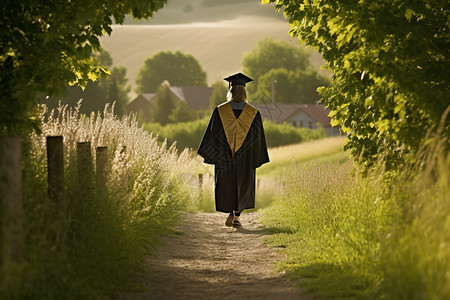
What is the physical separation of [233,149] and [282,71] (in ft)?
217

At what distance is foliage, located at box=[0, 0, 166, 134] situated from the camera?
21.5ft

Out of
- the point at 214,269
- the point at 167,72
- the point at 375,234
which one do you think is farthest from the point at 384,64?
the point at 167,72

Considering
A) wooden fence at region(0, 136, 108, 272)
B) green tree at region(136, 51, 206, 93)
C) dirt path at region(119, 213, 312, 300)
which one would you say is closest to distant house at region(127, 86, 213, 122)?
green tree at region(136, 51, 206, 93)

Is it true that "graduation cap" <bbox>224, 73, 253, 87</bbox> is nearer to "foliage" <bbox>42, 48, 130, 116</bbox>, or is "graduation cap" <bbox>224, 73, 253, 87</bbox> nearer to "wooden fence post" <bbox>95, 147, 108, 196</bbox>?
"wooden fence post" <bbox>95, 147, 108, 196</bbox>

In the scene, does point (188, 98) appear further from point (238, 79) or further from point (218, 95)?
point (238, 79)

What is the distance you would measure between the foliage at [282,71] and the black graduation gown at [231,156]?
62269 mm

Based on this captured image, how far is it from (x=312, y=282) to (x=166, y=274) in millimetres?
1603

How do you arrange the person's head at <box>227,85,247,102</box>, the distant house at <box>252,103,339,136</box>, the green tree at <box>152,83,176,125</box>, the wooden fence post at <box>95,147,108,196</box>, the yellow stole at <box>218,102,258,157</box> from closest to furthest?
1. the wooden fence post at <box>95,147,108,196</box>
2. the person's head at <box>227,85,247,102</box>
3. the yellow stole at <box>218,102,258,157</box>
4. the green tree at <box>152,83,176,125</box>
5. the distant house at <box>252,103,339,136</box>

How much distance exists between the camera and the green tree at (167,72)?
85812 mm

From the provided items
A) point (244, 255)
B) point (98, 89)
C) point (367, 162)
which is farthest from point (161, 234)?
point (98, 89)

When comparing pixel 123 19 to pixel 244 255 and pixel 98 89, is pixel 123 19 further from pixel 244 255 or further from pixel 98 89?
pixel 98 89

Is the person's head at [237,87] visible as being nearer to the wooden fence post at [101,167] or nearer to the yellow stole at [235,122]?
the yellow stole at [235,122]

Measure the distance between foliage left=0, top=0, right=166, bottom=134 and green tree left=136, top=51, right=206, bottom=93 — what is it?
78.8 meters

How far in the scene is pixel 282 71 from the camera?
3002 inches
